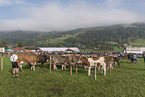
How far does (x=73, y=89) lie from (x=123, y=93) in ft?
11.3

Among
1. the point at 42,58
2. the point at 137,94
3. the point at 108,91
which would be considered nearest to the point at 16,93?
the point at 108,91

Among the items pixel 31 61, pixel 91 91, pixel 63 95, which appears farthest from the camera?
pixel 31 61

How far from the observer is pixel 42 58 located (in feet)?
57.1

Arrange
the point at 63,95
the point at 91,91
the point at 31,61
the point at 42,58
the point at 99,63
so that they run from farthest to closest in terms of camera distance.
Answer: the point at 42,58
the point at 31,61
the point at 99,63
the point at 91,91
the point at 63,95

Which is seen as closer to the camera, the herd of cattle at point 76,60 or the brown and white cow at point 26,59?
the herd of cattle at point 76,60

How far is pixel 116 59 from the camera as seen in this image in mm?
17594

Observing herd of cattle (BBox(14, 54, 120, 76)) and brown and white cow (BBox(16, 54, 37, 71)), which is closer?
herd of cattle (BBox(14, 54, 120, 76))

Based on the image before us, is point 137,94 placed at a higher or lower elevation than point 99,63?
lower

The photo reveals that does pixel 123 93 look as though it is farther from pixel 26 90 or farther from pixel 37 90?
pixel 26 90

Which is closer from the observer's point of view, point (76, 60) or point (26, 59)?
point (26, 59)

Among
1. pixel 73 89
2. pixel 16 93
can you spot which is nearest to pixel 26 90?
pixel 16 93

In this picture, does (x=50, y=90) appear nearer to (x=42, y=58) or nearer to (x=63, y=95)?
(x=63, y=95)

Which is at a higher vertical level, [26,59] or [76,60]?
[26,59]

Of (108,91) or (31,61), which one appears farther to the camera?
(31,61)
